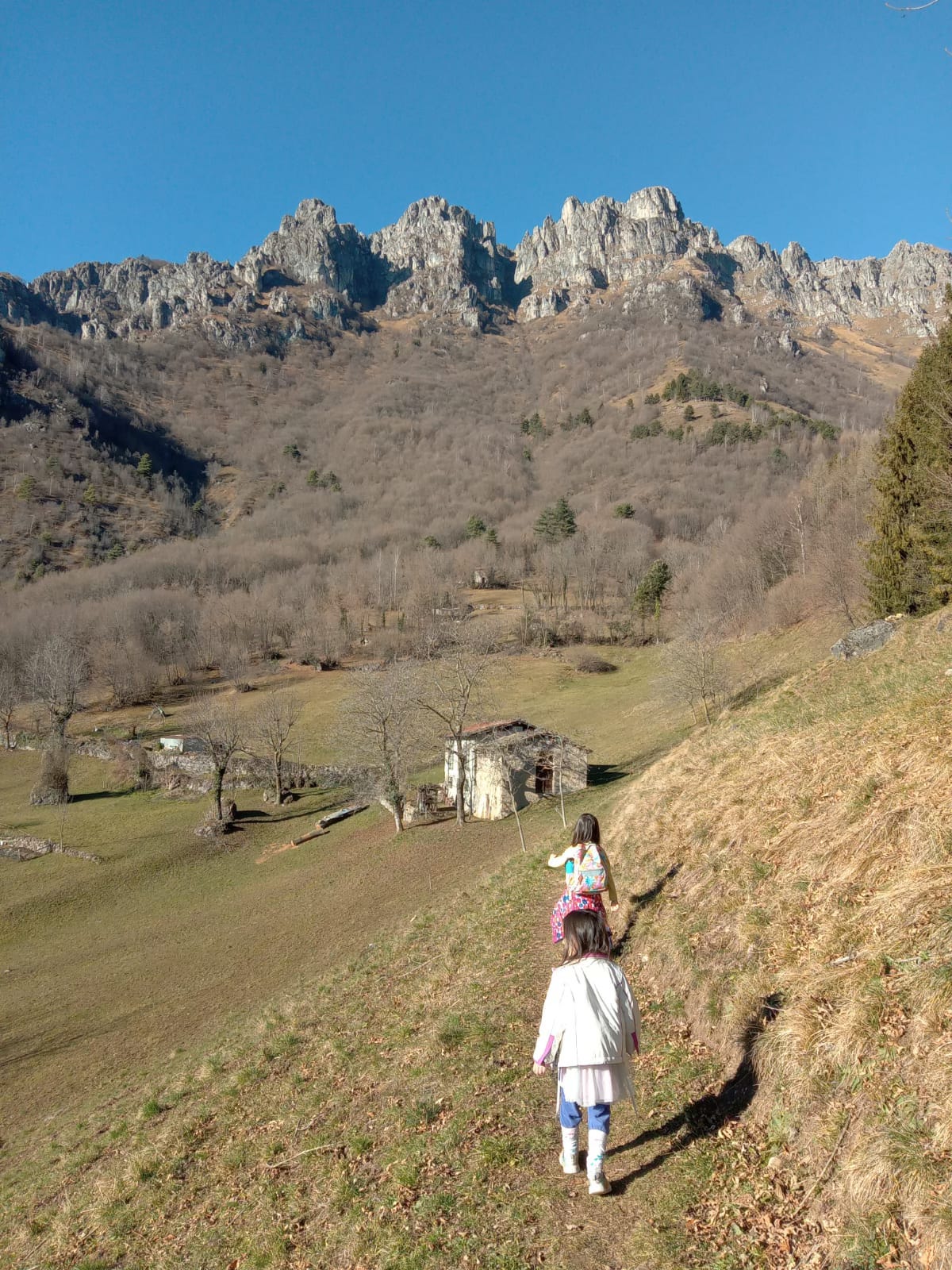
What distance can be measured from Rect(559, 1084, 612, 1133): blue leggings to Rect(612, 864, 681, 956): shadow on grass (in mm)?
4629

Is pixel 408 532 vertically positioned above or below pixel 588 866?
above

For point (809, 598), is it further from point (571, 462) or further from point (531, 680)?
point (571, 462)

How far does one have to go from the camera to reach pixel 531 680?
2844 inches

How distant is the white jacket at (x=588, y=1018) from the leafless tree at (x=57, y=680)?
69600 millimetres

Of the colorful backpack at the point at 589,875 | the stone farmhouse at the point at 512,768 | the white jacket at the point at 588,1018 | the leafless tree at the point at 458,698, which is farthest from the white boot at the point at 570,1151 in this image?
the stone farmhouse at the point at 512,768

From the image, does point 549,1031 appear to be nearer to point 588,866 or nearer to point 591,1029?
point 591,1029

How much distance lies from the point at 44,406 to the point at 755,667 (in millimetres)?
190158

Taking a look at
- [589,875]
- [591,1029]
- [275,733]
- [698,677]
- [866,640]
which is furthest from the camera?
[275,733]

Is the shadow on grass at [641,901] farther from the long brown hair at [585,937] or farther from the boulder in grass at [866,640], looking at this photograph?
the boulder in grass at [866,640]

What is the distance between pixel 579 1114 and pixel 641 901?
546cm

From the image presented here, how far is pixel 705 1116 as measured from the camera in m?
5.89

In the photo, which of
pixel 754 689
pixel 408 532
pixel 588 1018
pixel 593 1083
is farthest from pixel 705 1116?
pixel 408 532

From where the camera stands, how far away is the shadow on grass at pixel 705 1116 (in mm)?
5496

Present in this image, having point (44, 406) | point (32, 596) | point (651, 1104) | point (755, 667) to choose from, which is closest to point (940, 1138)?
point (651, 1104)
